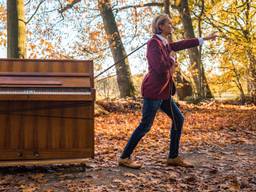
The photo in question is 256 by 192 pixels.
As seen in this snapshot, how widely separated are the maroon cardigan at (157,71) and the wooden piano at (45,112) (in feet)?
2.53

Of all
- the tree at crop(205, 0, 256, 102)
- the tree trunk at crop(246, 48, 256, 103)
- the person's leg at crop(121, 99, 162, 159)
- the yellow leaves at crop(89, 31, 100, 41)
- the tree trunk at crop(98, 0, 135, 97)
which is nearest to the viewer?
the person's leg at crop(121, 99, 162, 159)

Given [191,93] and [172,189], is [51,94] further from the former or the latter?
[191,93]

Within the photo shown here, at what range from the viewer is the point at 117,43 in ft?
55.8

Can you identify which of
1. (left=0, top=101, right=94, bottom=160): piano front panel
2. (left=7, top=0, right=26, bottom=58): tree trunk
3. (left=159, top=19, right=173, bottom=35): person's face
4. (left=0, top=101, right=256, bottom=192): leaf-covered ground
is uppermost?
(left=7, top=0, right=26, bottom=58): tree trunk

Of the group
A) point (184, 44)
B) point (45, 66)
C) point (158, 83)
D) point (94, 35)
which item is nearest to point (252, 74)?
point (94, 35)

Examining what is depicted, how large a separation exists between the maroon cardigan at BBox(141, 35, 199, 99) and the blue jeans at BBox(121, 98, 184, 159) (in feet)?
0.38

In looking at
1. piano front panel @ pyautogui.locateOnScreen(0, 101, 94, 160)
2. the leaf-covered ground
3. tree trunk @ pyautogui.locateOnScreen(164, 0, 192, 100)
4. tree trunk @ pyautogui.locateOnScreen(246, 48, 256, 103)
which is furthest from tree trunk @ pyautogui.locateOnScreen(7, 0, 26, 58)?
tree trunk @ pyautogui.locateOnScreen(246, 48, 256, 103)

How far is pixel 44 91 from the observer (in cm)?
506

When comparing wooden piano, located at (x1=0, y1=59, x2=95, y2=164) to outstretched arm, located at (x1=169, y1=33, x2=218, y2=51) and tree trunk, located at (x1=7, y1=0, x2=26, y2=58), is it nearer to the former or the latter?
outstretched arm, located at (x1=169, y1=33, x2=218, y2=51)

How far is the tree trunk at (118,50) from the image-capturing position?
16609 millimetres

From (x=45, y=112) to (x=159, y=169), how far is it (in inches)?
68.6

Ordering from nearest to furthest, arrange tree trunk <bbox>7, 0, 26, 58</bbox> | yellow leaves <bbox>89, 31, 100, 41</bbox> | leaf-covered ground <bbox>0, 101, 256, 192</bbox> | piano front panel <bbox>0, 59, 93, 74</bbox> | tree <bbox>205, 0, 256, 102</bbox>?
leaf-covered ground <bbox>0, 101, 256, 192</bbox>, piano front panel <bbox>0, 59, 93, 74</bbox>, tree trunk <bbox>7, 0, 26, 58</bbox>, yellow leaves <bbox>89, 31, 100, 41</bbox>, tree <bbox>205, 0, 256, 102</bbox>

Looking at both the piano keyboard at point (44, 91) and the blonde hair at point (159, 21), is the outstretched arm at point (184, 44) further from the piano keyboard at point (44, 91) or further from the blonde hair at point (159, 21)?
the piano keyboard at point (44, 91)

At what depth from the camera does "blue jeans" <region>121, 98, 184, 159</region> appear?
5.55m
